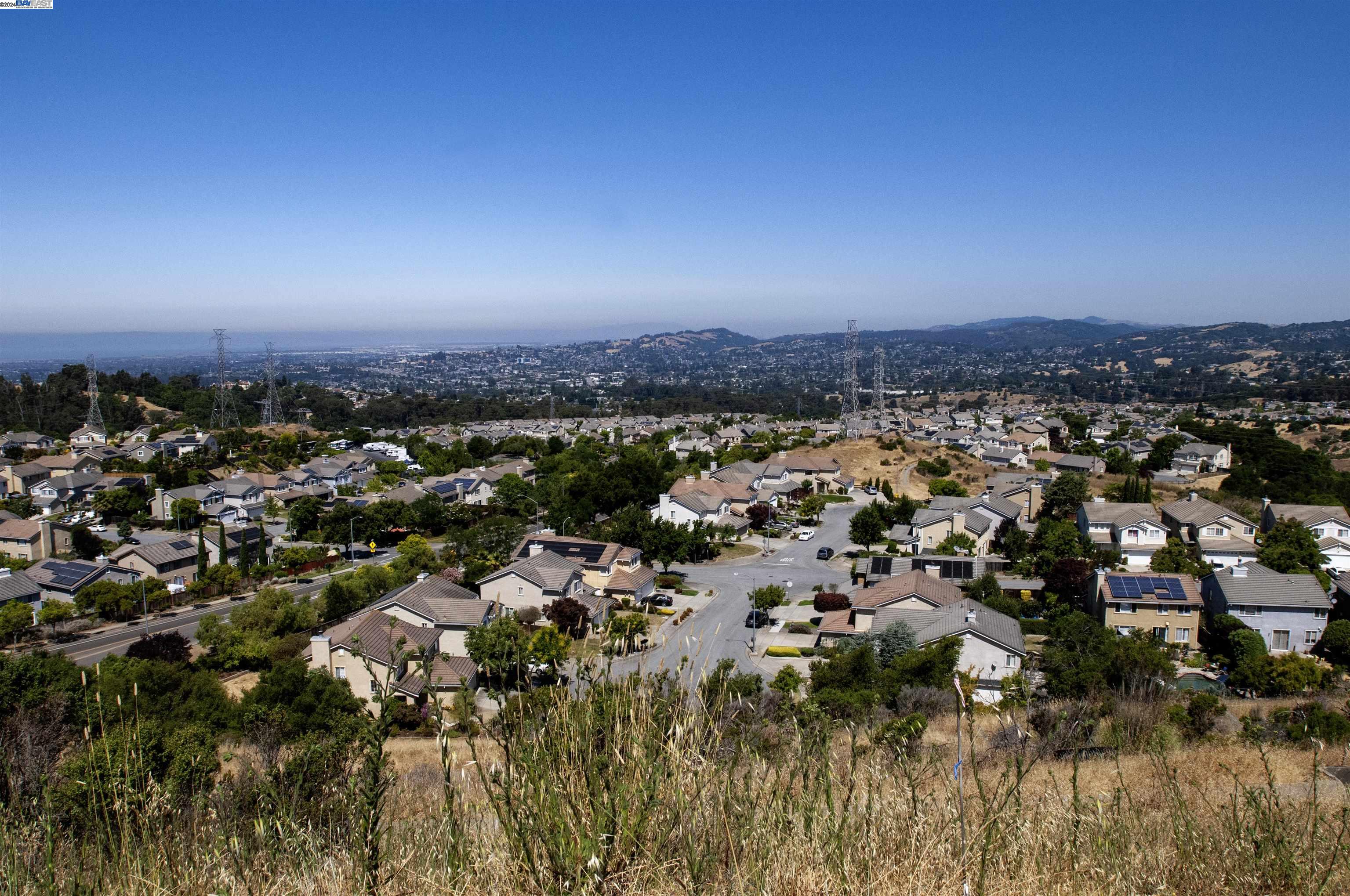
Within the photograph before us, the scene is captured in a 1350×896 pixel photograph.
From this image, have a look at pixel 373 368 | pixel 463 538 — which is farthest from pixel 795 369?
pixel 463 538

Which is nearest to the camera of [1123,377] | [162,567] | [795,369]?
[162,567]

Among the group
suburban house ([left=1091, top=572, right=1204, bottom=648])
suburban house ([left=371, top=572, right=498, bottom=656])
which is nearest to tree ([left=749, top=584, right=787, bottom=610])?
suburban house ([left=371, top=572, right=498, bottom=656])

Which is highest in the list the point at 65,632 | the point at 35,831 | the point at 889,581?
the point at 35,831

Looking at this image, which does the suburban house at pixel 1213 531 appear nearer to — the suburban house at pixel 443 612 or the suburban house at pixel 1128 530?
the suburban house at pixel 1128 530

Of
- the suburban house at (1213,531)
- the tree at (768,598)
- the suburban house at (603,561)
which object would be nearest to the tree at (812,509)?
the suburban house at (603,561)

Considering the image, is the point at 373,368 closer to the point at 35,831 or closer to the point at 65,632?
the point at 65,632

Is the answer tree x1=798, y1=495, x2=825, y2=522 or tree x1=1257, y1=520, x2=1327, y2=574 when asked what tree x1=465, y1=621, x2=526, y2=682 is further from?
tree x1=798, y1=495, x2=825, y2=522
